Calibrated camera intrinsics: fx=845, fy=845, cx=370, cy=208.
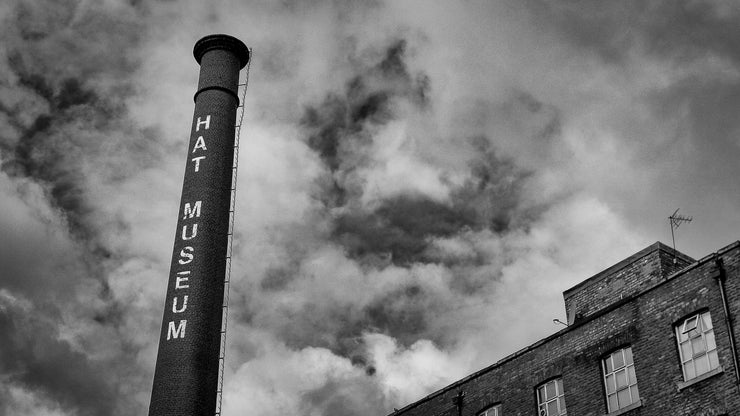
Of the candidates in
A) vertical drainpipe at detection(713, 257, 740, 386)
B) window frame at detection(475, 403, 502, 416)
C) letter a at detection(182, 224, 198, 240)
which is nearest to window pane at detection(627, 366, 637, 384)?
vertical drainpipe at detection(713, 257, 740, 386)

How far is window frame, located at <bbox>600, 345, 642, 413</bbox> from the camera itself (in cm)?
2319

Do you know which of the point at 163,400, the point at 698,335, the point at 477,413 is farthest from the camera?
the point at 163,400

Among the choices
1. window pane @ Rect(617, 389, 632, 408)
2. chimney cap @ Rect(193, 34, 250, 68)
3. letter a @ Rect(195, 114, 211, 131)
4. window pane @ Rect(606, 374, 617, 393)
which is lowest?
window pane @ Rect(617, 389, 632, 408)

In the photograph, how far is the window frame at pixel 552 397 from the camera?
25453mm

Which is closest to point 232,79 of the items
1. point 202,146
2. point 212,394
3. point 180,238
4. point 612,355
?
point 202,146

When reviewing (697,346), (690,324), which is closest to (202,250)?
(690,324)

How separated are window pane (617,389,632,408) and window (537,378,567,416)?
2.19 m

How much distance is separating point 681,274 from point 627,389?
11.6ft

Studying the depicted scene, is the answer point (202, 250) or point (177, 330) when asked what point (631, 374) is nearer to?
point (177, 330)

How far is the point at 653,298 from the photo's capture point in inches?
920

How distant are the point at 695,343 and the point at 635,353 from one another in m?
1.86

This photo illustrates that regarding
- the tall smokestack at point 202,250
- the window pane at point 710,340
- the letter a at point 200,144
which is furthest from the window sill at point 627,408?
the letter a at point 200,144

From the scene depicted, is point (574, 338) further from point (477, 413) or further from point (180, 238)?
point (180, 238)

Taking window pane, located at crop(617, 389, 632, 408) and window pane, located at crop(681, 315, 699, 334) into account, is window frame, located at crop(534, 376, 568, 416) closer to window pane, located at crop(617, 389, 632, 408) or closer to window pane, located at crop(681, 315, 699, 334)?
window pane, located at crop(617, 389, 632, 408)
